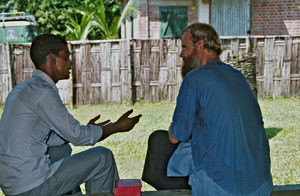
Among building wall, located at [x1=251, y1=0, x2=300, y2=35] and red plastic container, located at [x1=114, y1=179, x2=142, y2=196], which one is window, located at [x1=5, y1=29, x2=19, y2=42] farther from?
red plastic container, located at [x1=114, y1=179, x2=142, y2=196]

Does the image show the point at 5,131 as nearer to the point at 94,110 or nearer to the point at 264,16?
the point at 94,110

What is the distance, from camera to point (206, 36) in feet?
7.65

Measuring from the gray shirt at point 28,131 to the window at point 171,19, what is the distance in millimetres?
13484

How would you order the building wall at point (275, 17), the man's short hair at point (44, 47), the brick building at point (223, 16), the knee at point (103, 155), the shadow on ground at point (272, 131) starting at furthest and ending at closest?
the building wall at point (275, 17) → the brick building at point (223, 16) → the shadow on ground at point (272, 131) → the knee at point (103, 155) → the man's short hair at point (44, 47)

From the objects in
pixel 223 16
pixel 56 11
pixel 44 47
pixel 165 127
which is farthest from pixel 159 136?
pixel 56 11

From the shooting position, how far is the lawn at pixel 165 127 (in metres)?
5.54

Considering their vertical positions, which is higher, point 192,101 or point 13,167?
point 192,101

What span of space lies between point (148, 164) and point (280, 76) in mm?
9976

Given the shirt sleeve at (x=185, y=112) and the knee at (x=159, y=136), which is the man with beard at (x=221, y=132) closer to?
the shirt sleeve at (x=185, y=112)

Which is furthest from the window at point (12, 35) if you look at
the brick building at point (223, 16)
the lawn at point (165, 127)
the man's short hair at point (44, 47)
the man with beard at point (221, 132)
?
the man with beard at point (221, 132)

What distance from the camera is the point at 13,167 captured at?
2.36m

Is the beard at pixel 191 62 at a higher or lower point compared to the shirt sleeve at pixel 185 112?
higher

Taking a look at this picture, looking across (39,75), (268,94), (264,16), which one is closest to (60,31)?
(264,16)

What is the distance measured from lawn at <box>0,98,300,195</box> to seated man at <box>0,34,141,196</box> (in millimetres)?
2421
